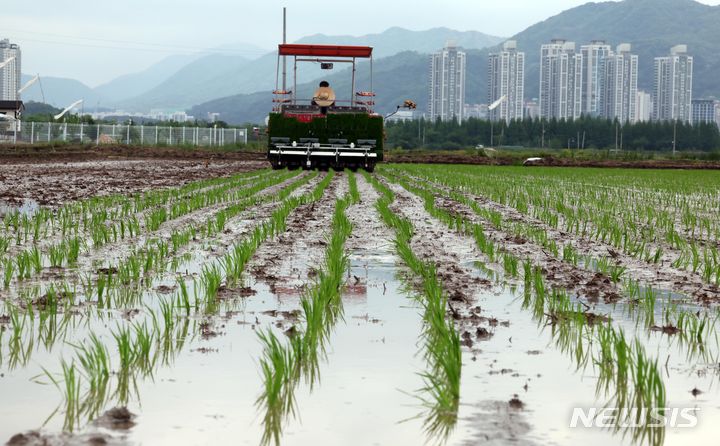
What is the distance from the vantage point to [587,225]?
12852mm

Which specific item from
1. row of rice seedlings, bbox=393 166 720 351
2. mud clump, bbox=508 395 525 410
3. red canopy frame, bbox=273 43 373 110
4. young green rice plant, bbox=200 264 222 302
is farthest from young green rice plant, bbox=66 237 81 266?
red canopy frame, bbox=273 43 373 110

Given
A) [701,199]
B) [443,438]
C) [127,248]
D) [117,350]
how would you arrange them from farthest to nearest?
[701,199], [127,248], [117,350], [443,438]

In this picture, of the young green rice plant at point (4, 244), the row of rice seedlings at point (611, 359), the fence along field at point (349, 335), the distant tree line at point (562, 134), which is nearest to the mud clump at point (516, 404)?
the fence along field at point (349, 335)

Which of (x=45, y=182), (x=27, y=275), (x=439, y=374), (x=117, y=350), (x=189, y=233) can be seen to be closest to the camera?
(x=439, y=374)

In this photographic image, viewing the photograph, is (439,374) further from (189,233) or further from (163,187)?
(163,187)

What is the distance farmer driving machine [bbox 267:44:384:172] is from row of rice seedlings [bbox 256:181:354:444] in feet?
66.8

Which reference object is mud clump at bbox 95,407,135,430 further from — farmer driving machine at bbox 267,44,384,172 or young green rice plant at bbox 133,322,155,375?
farmer driving machine at bbox 267,44,384,172

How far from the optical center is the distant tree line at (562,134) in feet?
442

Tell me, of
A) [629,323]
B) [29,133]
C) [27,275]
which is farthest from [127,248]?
[29,133]

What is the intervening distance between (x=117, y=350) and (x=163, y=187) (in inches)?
637

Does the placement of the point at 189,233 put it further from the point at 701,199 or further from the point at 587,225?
the point at 701,199

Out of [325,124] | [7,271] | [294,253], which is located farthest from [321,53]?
[7,271]

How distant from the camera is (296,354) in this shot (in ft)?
14.5

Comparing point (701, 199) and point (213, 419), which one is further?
point (701, 199)
